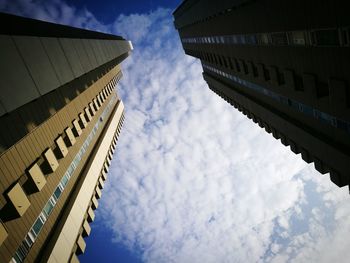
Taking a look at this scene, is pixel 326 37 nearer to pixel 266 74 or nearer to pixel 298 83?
pixel 298 83

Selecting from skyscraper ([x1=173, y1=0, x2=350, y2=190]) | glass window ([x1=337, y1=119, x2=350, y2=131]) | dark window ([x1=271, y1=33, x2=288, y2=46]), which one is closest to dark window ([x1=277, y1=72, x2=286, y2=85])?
skyscraper ([x1=173, y1=0, x2=350, y2=190])

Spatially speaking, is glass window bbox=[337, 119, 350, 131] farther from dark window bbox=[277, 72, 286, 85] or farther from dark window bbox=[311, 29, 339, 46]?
dark window bbox=[277, 72, 286, 85]

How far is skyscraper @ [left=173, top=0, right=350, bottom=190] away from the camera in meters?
17.6

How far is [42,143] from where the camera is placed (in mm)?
22188

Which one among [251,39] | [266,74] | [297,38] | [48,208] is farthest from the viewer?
[266,74]

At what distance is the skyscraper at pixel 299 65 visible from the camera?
17594mm

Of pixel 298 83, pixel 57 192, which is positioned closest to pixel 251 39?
pixel 298 83

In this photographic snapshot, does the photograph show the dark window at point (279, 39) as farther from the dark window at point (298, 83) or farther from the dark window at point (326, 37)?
the dark window at point (326, 37)

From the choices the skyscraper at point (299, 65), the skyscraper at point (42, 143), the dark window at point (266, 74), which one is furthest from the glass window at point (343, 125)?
the skyscraper at point (42, 143)

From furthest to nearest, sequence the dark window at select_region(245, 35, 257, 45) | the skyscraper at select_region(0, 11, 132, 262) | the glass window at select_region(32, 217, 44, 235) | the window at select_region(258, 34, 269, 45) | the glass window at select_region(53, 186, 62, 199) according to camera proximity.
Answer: the dark window at select_region(245, 35, 257, 45), the window at select_region(258, 34, 269, 45), the glass window at select_region(53, 186, 62, 199), the glass window at select_region(32, 217, 44, 235), the skyscraper at select_region(0, 11, 132, 262)

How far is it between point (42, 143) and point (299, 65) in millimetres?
17511

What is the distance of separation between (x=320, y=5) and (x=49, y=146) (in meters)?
18.6

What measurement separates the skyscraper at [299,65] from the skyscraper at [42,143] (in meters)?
14.4

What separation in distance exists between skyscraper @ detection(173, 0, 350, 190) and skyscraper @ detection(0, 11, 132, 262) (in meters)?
14.4
